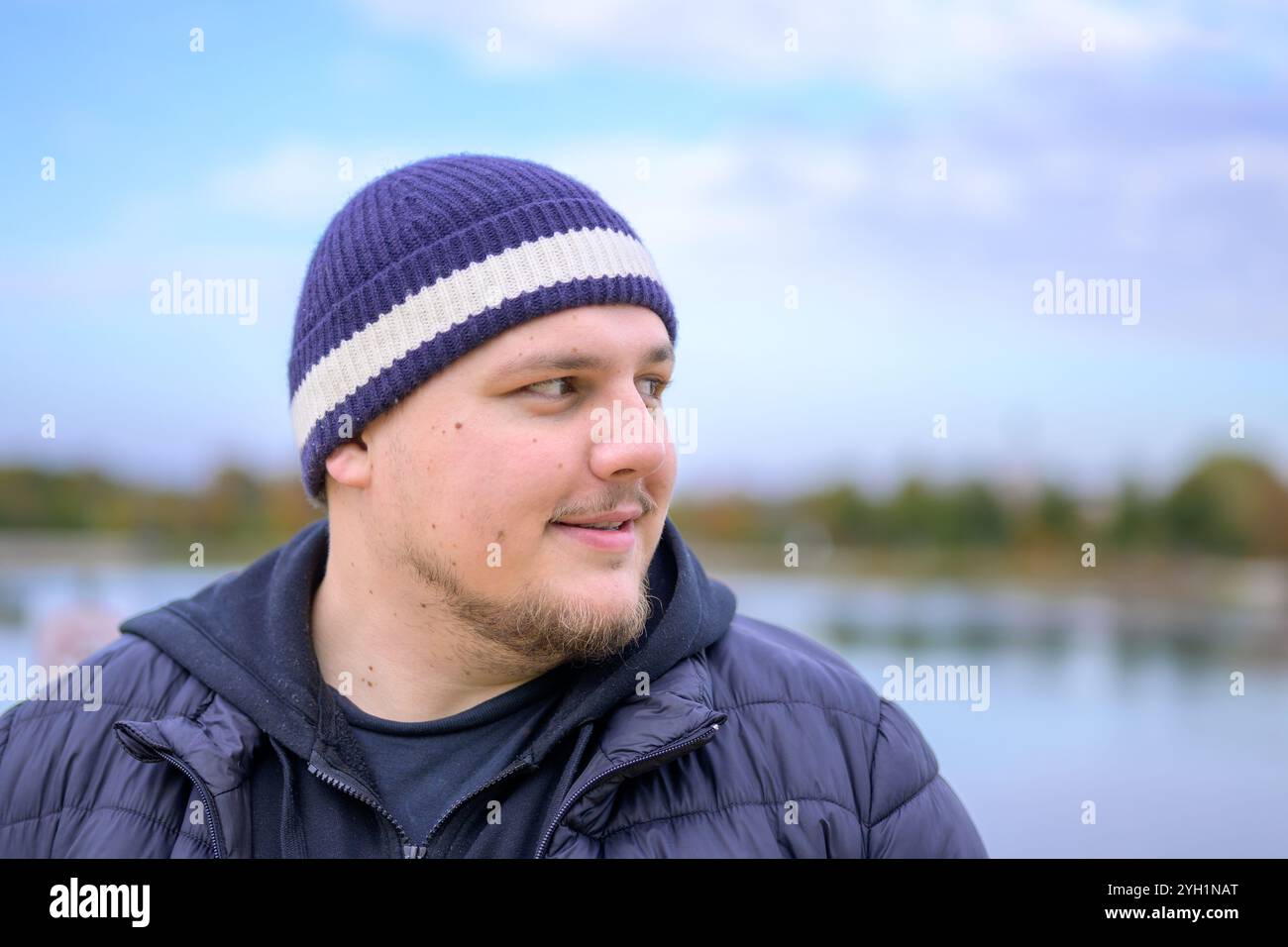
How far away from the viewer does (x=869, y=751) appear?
2.19 meters

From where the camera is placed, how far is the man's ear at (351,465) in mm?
2346

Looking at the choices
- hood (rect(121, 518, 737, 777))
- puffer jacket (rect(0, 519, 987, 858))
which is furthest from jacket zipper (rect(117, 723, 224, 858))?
hood (rect(121, 518, 737, 777))

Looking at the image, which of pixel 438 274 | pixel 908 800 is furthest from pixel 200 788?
pixel 908 800

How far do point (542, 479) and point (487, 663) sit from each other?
0.41 m

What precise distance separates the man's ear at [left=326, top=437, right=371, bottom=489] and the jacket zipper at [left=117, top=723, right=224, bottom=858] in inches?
25.5

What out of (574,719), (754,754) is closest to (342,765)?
(574,719)

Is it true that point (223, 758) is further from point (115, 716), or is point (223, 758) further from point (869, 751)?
point (869, 751)

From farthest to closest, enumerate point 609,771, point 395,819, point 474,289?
point 474,289
point 395,819
point 609,771

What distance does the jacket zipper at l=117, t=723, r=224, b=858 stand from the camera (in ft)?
6.60

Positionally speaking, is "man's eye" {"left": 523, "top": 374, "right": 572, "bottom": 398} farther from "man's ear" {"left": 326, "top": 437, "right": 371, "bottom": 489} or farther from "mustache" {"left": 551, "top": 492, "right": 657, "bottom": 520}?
"man's ear" {"left": 326, "top": 437, "right": 371, "bottom": 489}

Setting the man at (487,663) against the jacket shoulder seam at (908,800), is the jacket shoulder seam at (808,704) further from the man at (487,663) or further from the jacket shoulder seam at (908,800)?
the jacket shoulder seam at (908,800)

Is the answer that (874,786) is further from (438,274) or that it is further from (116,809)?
(116,809)

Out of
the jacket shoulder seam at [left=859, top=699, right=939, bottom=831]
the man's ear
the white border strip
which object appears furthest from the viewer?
the man's ear

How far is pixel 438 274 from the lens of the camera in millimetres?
2258
